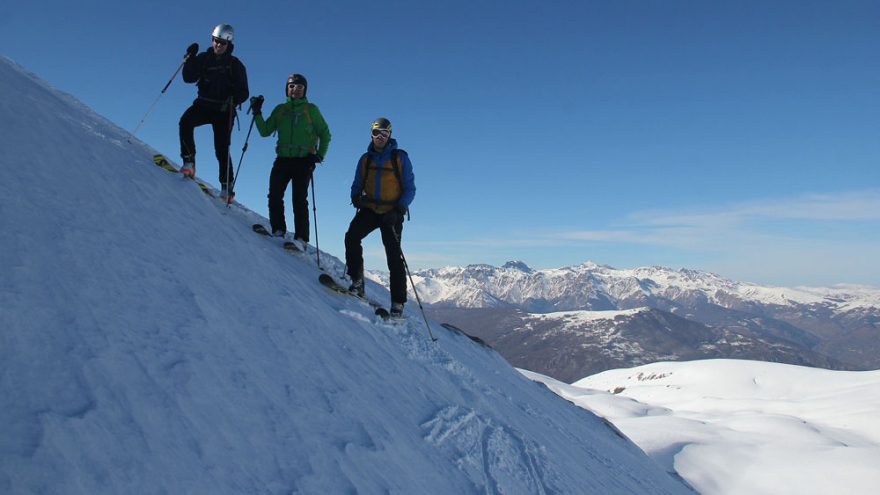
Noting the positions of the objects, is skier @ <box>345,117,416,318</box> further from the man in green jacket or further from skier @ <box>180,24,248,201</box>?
skier @ <box>180,24,248,201</box>

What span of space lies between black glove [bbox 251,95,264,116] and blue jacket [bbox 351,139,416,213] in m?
2.99

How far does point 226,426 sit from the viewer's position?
405 centimetres

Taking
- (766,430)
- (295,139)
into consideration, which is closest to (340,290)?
(295,139)

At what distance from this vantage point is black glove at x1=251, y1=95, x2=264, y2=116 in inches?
405

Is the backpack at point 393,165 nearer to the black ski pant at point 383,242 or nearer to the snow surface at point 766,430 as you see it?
the black ski pant at point 383,242

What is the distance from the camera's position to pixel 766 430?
141 ft

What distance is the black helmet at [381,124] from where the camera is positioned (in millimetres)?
8609

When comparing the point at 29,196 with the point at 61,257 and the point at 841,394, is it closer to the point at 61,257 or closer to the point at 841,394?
the point at 61,257

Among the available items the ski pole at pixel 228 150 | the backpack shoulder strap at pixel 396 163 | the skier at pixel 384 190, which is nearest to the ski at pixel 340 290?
the skier at pixel 384 190

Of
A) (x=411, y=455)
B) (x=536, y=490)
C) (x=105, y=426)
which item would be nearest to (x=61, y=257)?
(x=105, y=426)

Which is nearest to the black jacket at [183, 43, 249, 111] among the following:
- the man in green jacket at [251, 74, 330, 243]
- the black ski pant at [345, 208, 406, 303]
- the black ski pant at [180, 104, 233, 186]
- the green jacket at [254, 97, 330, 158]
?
the black ski pant at [180, 104, 233, 186]

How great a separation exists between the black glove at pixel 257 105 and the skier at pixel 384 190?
2.91 meters

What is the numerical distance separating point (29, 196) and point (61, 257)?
155 cm

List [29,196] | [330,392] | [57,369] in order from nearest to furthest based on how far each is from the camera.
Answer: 1. [57,369]
2. [330,392]
3. [29,196]
